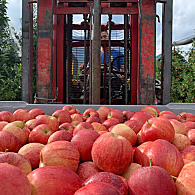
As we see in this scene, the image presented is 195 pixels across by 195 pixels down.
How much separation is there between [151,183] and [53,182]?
343 mm

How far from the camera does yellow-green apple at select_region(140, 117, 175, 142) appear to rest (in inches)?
52.6

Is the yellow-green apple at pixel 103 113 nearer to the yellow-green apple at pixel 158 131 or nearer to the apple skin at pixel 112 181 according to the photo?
the yellow-green apple at pixel 158 131

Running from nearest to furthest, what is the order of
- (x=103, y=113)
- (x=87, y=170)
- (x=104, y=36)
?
(x=87, y=170)
(x=103, y=113)
(x=104, y=36)

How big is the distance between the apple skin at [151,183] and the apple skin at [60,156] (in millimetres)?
323


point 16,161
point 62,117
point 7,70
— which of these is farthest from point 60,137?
point 7,70

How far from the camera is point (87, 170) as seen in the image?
3.39ft

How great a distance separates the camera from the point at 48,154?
3.40 feet

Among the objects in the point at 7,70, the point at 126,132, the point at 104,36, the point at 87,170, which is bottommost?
the point at 87,170

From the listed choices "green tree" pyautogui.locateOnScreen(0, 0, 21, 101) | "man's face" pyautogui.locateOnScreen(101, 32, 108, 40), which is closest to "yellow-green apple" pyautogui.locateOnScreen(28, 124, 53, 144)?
"man's face" pyautogui.locateOnScreen(101, 32, 108, 40)

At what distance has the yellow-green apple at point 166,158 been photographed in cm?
100

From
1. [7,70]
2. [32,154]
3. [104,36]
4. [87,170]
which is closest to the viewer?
[87,170]

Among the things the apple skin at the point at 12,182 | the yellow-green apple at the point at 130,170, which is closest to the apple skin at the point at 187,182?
the yellow-green apple at the point at 130,170

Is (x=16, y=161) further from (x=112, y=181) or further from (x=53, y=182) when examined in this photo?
(x=112, y=181)

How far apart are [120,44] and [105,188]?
4.92 meters
